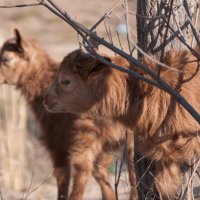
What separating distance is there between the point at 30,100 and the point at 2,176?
2504 mm

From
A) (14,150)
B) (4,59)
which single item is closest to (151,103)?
(4,59)

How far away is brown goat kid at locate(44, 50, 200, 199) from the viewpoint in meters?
5.34

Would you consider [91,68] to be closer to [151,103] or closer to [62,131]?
[151,103]

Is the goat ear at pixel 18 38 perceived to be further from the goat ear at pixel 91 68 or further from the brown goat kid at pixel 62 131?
the goat ear at pixel 91 68

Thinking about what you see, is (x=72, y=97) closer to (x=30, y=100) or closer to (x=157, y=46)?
(x=157, y=46)

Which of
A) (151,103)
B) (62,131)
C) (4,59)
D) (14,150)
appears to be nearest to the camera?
(151,103)

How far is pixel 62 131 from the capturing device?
29.2 feet

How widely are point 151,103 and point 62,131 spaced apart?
3.60m

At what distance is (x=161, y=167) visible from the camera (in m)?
5.62

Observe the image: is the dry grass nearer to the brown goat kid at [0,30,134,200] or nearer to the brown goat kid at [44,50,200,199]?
the brown goat kid at [0,30,134,200]

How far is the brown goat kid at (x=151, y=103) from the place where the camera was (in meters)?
5.34

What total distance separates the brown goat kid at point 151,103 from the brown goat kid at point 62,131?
2.28 meters


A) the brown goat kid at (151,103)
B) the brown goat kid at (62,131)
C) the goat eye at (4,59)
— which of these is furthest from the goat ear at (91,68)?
the goat eye at (4,59)

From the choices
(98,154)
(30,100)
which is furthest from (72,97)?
(30,100)
